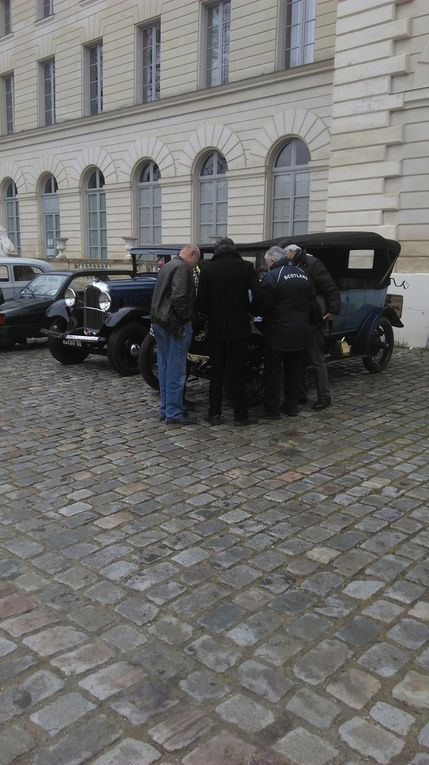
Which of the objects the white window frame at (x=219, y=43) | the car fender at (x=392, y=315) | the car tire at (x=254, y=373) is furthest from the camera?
the white window frame at (x=219, y=43)

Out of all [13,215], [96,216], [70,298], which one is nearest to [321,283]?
[70,298]

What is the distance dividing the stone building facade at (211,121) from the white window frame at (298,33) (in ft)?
0.12

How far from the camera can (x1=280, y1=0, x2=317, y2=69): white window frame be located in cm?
1611

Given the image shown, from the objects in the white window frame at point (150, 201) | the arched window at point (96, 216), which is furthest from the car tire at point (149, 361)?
the arched window at point (96, 216)

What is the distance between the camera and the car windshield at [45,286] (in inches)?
424

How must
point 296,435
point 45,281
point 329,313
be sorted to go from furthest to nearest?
1. point 45,281
2. point 329,313
3. point 296,435

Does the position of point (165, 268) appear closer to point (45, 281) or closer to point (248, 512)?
point (248, 512)

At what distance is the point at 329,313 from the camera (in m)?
6.67

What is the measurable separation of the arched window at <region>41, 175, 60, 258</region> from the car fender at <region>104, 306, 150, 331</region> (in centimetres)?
1873

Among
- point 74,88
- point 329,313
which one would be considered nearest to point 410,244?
point 329,313

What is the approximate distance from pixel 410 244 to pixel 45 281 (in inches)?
272

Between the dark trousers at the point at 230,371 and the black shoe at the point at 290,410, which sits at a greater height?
the dark trousers at the point at 230,371

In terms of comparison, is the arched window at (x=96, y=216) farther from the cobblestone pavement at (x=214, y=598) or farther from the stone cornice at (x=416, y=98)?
the cobblestone pavement at (x=214, y=598)

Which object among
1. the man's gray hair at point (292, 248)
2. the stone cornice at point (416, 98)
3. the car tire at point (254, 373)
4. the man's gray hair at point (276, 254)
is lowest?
the car tire at point (254, 373)
